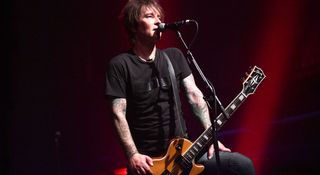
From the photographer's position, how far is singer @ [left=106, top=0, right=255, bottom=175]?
2625mm

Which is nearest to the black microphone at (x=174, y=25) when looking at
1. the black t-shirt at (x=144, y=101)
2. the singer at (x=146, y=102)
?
the singer at (x=146, y=102)

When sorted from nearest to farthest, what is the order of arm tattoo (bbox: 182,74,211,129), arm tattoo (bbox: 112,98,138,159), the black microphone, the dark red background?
the black microphone < arm tattoo (bbox: 112,98,138,159) < arm tattoo (bbox: 182,74,211,129) < the dark red background

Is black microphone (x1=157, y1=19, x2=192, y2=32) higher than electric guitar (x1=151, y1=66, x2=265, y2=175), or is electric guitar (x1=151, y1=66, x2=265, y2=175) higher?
black microphone (x1=157, y1=19, x2=192, y2=32)

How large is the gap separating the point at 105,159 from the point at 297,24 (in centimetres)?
308

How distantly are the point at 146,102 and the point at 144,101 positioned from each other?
0.05 ft

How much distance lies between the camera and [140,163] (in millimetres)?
2535

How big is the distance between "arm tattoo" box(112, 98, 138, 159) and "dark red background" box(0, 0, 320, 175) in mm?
2332

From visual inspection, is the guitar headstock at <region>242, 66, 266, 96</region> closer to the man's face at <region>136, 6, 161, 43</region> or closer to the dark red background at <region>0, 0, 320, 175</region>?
the man's face at <region>136, 6, 161, 43</region>

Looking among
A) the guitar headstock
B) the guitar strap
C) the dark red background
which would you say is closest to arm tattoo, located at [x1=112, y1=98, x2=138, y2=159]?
the guitar strap

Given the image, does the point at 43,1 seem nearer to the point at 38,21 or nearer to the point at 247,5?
the point at 38,21

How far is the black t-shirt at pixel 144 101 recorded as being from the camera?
269cm

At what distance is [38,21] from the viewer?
5.32m

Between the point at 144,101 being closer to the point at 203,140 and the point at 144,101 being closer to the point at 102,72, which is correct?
the point at 203,140

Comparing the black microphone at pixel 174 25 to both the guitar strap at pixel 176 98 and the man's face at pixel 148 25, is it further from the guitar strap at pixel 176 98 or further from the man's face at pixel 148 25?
the guitar strap at pixel 176 98
